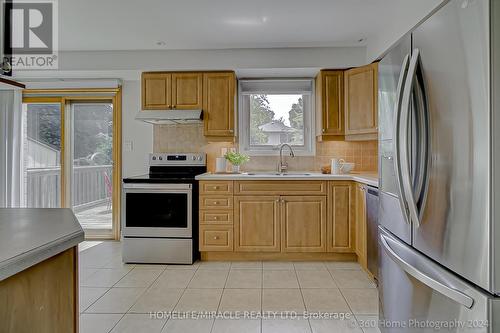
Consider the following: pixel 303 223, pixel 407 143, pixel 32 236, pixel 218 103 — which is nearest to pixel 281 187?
pixel 303 223

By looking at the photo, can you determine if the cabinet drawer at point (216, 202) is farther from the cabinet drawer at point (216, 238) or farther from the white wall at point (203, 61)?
the white wall at point (203, 61)

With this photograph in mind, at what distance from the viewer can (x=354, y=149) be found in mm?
3750

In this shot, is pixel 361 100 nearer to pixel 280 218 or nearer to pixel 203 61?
pixel 280 218

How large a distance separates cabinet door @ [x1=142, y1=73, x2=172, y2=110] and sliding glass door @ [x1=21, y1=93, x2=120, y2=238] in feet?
2.75

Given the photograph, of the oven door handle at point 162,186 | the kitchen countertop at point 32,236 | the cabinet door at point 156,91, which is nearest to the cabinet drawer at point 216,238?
the oven door handle at point 162,186

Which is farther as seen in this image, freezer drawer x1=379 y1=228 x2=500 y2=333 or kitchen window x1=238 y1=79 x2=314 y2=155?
kitchen window x1=238 y1=79 x2=314 y2=155

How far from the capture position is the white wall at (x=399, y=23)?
2.25m

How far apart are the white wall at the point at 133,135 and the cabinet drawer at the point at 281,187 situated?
5.14 ft

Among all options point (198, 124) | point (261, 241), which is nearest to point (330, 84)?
point (198, 124)

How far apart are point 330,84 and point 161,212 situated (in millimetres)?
2411

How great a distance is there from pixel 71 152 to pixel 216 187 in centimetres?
232

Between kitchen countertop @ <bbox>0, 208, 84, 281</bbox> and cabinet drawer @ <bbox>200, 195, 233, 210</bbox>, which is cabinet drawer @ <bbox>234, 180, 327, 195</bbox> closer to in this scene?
cabinet drawer @ <bbox>200, 195, 233, 210</bbox>

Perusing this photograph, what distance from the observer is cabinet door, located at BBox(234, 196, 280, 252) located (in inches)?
126

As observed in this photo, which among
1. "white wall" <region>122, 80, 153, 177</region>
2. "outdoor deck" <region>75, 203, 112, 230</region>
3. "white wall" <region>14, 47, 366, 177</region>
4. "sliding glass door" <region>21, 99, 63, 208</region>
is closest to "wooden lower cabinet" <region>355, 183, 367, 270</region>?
"white wall" <region>14, 47, 366, 177</region>
